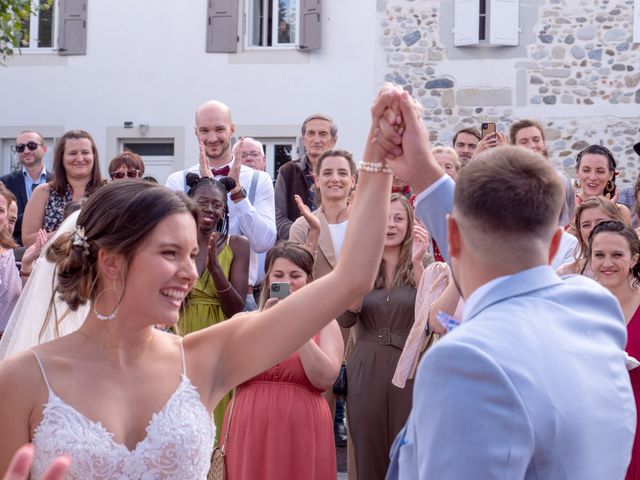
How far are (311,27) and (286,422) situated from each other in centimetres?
1292

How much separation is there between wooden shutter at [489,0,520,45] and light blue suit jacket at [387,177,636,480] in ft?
50.0

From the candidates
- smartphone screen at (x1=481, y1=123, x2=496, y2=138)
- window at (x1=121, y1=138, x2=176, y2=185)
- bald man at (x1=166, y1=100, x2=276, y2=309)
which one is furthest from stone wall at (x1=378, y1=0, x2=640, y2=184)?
smartphone screen at (x1=481, y1=123, x2=496, y2=138)

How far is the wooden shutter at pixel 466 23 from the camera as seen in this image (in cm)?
1728

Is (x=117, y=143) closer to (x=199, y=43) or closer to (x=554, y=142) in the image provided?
(x=199, y=43)

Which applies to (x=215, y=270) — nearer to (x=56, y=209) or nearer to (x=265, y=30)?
(x=56, y=209)

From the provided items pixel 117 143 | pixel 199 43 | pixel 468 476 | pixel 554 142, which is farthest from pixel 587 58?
pixel 468 476

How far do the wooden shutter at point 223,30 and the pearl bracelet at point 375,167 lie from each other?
15.6m

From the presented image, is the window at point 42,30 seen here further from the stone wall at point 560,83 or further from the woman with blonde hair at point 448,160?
the woman with blonde hair at point 448,160

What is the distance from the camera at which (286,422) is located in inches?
241

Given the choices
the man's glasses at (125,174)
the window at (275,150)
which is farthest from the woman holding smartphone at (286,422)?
the window at (275,150)

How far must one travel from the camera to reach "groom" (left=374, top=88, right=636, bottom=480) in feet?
7.35

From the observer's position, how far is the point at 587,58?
17.1 m

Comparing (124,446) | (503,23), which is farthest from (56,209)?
(503,23)

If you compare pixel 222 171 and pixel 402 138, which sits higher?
pixel 222 171
